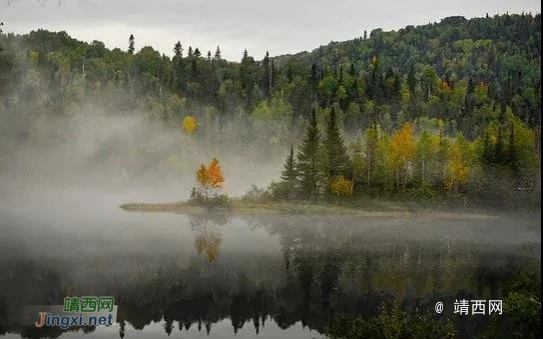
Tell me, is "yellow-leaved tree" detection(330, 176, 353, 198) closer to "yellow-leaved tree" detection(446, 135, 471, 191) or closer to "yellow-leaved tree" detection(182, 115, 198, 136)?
"yellow-leaved tree" detection(446, 135, 471, 191)

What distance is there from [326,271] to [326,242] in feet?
50.7

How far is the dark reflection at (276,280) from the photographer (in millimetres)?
44281

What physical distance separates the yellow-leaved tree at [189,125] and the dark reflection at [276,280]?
80445mm

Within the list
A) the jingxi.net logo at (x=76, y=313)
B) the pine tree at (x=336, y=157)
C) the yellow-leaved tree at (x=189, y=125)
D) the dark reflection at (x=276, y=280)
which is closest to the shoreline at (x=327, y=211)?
the pine tree at (x=336, y=157)

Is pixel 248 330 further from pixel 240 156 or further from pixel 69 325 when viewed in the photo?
pixel 240 156

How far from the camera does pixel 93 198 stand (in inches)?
4690

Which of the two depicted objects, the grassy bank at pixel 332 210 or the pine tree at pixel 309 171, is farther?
the pine tree at pixel 309 171

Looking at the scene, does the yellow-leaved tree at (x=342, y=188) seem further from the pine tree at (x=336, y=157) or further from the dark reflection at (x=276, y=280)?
the dark reflection at (x=276, y=280)

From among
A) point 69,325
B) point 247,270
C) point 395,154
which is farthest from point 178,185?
point 69,325

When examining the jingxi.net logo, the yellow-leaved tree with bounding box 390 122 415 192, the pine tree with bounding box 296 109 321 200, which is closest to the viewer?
the jingxi.net logo

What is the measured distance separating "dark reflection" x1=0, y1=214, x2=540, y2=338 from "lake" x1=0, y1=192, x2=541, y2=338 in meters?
0.11

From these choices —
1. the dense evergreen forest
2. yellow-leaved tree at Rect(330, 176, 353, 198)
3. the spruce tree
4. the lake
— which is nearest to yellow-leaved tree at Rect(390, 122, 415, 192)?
the dense evergreen forest

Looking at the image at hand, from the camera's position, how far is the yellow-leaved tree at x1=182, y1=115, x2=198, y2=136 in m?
152

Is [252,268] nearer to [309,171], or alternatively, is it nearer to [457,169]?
[309,171]
